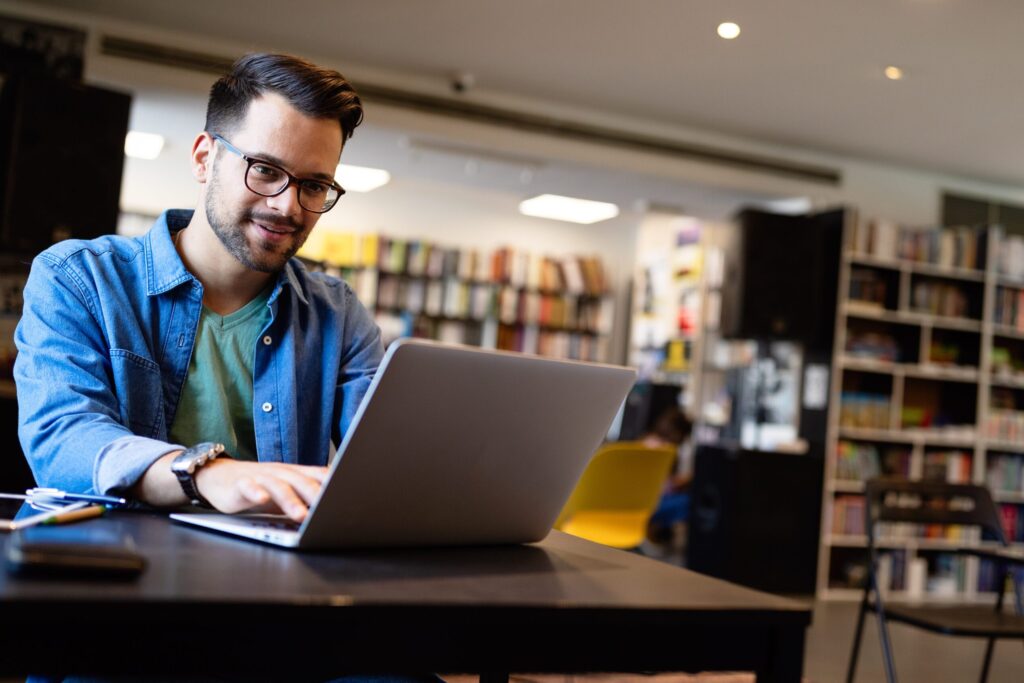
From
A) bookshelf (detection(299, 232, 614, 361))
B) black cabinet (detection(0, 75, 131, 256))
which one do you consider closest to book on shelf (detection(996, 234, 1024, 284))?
bookshelf (detection(299, 232, 614, 361))

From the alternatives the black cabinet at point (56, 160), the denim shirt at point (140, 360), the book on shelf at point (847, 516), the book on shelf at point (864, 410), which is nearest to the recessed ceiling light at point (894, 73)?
the book on shelf at point (864, 410)

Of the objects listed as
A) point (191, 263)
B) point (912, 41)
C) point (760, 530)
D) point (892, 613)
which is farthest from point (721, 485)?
point (191, 263)

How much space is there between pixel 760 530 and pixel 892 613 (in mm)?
3219

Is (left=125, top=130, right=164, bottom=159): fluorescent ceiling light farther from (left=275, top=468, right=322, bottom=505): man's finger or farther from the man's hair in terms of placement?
(left=275, top=468, right=322, bottom=505): man's finger

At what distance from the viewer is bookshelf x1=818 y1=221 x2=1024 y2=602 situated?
6.68m

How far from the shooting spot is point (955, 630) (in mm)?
2838

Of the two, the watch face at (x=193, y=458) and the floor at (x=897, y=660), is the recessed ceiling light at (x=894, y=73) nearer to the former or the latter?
the floor at (x=897, y=660)

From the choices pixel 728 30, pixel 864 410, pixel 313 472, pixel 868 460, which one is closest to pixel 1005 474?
pixel 868 460

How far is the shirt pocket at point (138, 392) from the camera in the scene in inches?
50.1

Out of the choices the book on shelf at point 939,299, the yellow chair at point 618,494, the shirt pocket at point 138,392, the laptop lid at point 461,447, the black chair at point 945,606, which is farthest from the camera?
the book on shelf at point 939,299

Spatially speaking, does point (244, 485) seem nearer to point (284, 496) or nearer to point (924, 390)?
point (284, 496)

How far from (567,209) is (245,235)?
8016 millimetres

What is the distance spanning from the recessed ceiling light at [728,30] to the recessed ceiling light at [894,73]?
915mm

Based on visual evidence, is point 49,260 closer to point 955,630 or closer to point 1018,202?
point 955,630
